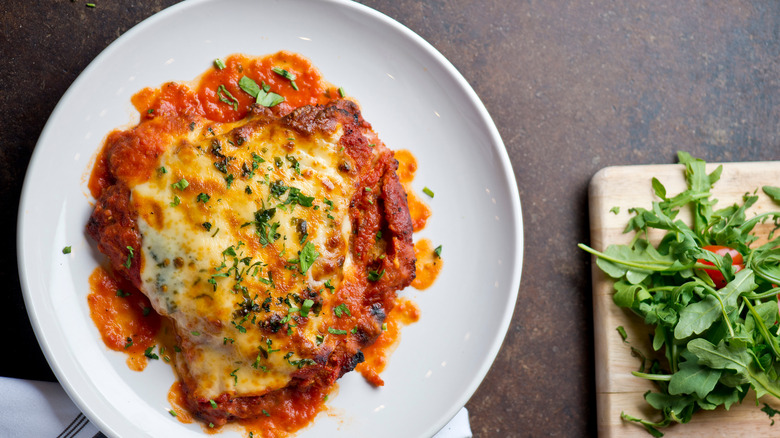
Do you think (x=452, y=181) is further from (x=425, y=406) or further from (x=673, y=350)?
(x=673, y=350)

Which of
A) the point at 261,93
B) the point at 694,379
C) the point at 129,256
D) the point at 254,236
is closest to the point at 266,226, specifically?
the point at 254,236

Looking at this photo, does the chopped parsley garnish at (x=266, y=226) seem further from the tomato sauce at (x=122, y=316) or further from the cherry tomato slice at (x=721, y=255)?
the cherry tomato slice at (x=721, y=255)

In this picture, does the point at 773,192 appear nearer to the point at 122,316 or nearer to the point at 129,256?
the point at 129,256

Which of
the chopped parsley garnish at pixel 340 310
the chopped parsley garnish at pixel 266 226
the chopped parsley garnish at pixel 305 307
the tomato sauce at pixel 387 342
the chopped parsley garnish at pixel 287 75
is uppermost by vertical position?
the chopped parsley garnish at pixel 287 75

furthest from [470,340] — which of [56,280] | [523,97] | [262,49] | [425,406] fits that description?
[56,280]

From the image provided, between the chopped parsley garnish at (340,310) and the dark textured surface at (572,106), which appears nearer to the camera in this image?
the chopped parsley garnish at (340,310)

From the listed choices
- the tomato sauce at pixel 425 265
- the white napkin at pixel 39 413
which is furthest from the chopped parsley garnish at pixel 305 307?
the white napkin at pixel 39 413

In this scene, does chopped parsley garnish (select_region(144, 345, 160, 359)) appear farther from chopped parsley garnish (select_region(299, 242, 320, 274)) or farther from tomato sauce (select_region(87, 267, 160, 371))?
chopped parsley garnish (select_region(299, 242, 320, 274))
